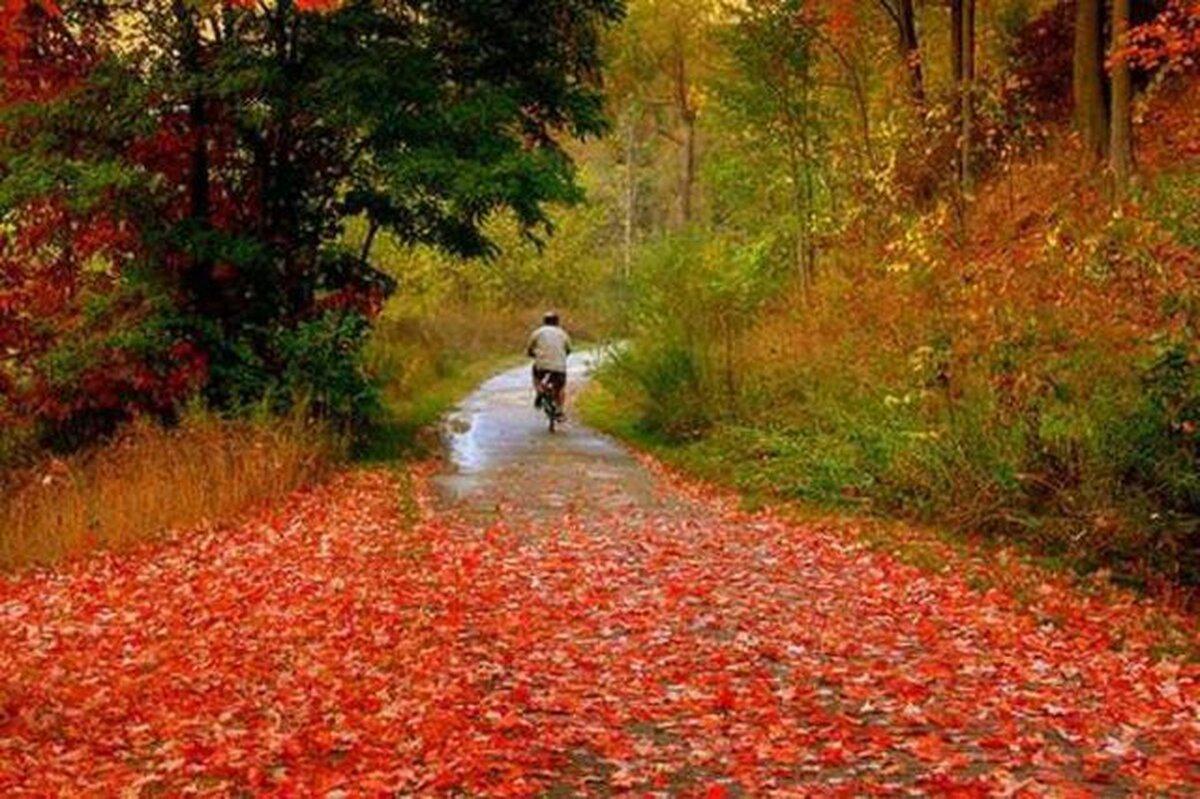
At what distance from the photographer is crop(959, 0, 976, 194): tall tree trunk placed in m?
20.1

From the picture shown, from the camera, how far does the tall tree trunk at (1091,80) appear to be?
19.2 metres

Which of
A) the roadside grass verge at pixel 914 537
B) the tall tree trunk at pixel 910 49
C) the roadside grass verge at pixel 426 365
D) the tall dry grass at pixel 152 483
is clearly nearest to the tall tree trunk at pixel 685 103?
the roadside grass verge at pixel 426 365

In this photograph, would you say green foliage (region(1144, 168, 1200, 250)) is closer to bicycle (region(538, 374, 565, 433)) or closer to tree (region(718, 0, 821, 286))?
bicycle (region(538, 374, 565, 433))

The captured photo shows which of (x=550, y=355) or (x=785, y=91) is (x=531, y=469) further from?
(x=785, y=91)

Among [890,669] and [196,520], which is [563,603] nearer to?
[890,669]

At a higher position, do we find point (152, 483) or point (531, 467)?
point (152, 483)

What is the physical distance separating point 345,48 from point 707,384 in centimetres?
733

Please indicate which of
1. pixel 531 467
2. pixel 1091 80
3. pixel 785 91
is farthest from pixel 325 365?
pixel 785 91

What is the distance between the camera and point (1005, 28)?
1128 inches

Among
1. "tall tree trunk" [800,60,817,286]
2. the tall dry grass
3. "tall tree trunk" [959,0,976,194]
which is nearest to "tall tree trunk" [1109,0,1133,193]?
"tall tree trunk" [959,0,976,194]

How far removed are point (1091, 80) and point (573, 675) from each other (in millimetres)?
14541

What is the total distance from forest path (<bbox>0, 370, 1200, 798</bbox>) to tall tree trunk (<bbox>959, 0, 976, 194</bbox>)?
8.70 m

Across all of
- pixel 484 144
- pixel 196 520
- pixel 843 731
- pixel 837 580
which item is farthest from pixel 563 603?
pixel 484 144

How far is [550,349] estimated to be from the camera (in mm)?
23234
